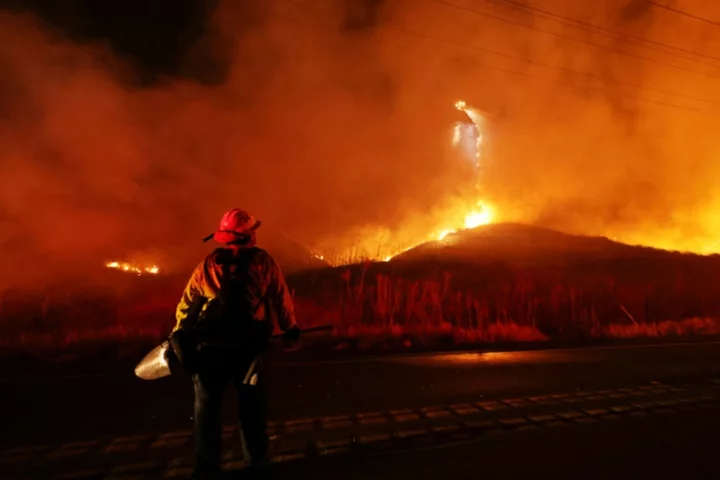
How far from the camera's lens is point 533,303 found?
16.1 metres

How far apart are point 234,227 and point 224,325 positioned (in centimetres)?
63

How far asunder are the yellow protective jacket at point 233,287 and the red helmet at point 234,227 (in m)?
0.07

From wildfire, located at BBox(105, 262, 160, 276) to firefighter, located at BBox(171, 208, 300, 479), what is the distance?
17.3 m

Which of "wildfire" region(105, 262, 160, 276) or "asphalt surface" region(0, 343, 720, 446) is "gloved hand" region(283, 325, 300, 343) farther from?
"wildfire" region(105, 262, 160, 276)

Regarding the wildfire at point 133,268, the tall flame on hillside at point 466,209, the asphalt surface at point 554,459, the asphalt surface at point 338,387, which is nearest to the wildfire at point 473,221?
the tall flame on hillside at point 466,209

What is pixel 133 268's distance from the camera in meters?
20.6

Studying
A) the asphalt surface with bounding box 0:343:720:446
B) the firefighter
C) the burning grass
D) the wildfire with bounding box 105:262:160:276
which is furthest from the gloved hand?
the wildfire with bounding box 105:262:160:276

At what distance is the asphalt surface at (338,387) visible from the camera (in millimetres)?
5414

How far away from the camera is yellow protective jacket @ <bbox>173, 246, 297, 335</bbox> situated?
379 centimetres

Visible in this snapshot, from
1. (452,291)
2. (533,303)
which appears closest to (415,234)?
(452,291)

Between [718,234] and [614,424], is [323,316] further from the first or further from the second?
[718,234]

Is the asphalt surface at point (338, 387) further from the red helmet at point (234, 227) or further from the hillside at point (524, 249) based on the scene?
the hillside at point (524, 249)

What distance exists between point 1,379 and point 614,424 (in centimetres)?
659

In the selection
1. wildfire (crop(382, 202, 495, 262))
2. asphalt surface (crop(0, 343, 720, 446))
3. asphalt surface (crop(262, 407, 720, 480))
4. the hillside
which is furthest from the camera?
wildfire (crop(382, 202, 495, 262))
